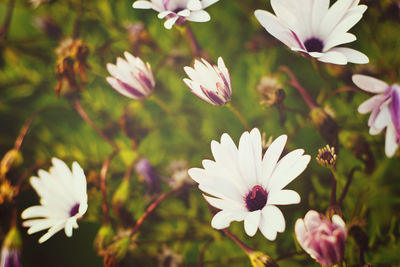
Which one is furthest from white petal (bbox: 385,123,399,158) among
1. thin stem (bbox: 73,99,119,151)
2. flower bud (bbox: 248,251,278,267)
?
thin stem (bbox: 73,99,119,151)

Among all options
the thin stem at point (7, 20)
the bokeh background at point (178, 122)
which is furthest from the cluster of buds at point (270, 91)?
the thin stem at point (7, 20)

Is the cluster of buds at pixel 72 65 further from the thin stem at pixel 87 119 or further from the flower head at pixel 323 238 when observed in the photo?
the flower head at pixel 323 238

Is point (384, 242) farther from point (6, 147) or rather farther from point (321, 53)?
point (6, 147)

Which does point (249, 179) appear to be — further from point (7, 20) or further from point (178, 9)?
point (7, 20)

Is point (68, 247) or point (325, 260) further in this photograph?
point (68, 247)

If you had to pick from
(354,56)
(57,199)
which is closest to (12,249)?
(57,199)

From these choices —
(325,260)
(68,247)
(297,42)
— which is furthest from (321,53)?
(68,247)

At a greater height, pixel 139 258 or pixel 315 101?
pixel 315 101
